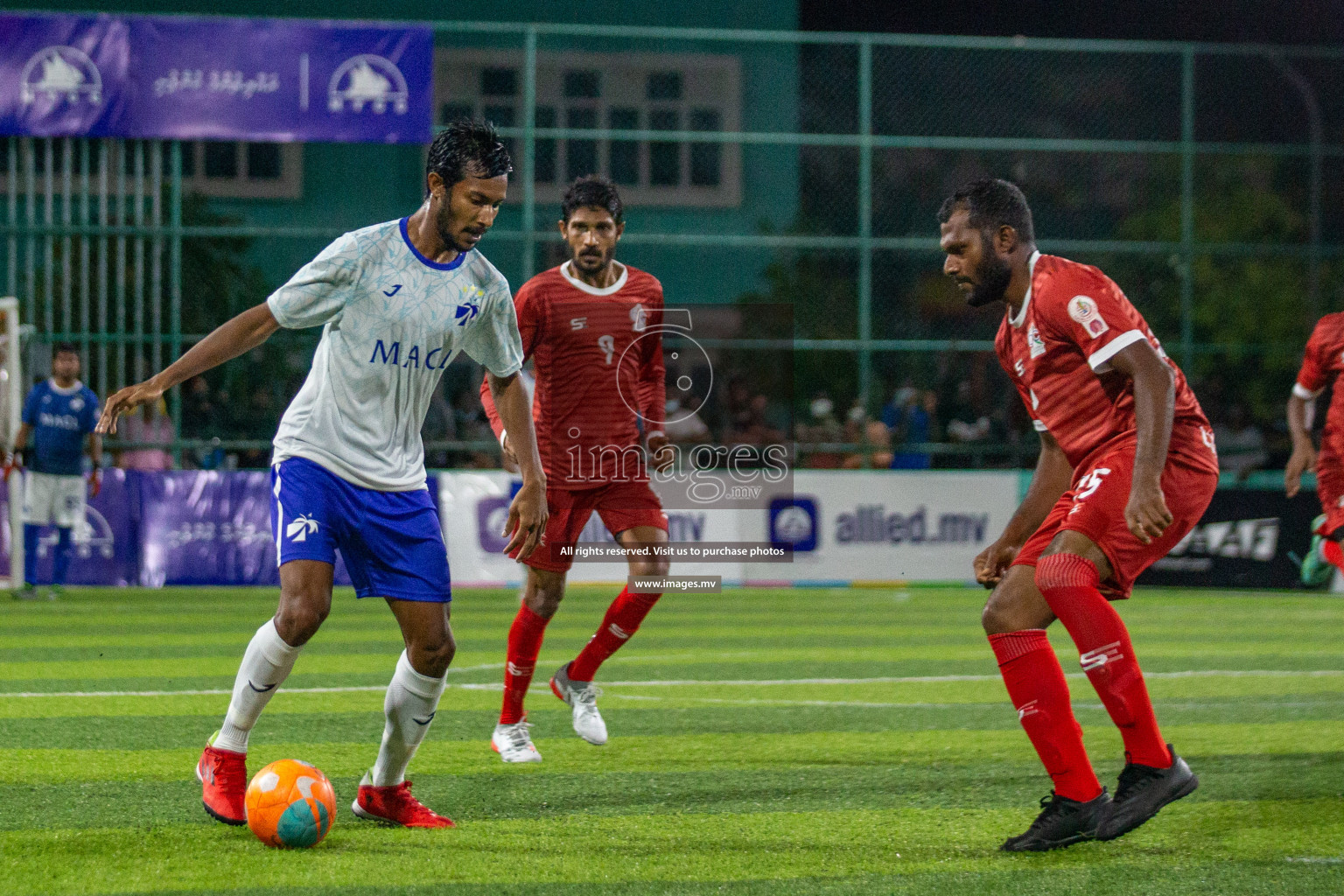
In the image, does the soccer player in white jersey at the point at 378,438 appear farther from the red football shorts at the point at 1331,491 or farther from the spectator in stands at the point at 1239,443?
the spectator in stands at the point at 1239,443

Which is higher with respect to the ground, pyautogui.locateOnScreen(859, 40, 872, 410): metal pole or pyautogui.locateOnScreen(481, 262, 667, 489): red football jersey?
pyautogui.locateOnScreen(859, 40, 872, 410): metal pole

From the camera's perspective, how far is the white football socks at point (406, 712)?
16.1 feet

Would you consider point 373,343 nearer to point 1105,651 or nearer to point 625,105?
point 1105,651

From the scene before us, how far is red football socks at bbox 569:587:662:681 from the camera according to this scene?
695 centimetres

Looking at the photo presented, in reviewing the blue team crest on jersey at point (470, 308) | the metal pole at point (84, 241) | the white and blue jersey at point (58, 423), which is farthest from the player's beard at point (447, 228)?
the metal pole at point (84, 241)

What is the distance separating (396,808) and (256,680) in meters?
0.64

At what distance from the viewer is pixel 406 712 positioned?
16.1ft

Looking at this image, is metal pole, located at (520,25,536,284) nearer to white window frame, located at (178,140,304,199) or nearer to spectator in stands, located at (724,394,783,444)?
spectator in stands, located at (724,394,783,444)

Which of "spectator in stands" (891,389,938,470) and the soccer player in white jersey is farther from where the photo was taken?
"spectator in stands" (891,389,938,470)

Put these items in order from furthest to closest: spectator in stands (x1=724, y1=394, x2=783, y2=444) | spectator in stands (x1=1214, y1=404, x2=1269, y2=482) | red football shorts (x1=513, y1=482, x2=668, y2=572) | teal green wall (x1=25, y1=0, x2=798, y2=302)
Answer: teal green wall (x1=25, y1=0, x2=798, y2=302) → spectator in stands (x1=1214, y1=404, x2=1269, y2=482) → spectator in stands (x1=724, y1=394, x2=783, y2=444) → red football shorts (x1=513, y1=482, x2=668, y2=572)

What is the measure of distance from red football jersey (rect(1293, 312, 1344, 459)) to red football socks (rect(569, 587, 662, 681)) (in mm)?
4090

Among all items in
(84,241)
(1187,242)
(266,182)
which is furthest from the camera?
(266,182)

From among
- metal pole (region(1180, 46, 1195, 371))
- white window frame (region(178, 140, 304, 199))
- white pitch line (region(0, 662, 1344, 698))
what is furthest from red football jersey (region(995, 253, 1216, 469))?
white window frame (region(178, 140, 304, 199))

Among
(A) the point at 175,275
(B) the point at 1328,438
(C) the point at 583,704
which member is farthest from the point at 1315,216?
(C) the point at 583,704
